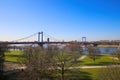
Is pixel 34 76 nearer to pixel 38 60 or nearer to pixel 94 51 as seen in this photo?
pixel 38 60

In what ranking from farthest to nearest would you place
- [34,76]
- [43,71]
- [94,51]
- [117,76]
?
1. [94,51]
2. [43,71]
3. [34,76]
4. [117,76]

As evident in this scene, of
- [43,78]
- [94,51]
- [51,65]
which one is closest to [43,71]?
[43,78]

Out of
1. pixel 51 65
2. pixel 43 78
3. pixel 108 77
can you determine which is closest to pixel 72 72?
pixel 51 65

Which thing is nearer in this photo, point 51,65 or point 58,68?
point 51,65

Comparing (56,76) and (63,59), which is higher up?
(63,59)

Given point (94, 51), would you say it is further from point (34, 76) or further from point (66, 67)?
point (34, 76)

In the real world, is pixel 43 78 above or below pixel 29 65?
below

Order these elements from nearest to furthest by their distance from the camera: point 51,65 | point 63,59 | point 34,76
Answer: point 34,76 → point 51,65 → point 63,59

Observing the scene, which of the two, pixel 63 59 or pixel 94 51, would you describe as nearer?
pixel 63 59

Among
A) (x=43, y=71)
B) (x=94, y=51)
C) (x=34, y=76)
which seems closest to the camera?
(x=34, y=76)
